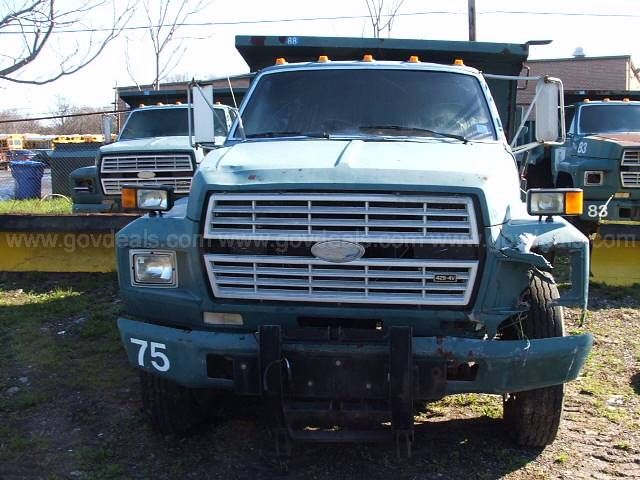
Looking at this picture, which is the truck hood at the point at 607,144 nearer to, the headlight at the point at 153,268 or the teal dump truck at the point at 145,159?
the teal dump truck at the point at 145,159

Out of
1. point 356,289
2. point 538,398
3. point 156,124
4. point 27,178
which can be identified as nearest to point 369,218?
point 356,289

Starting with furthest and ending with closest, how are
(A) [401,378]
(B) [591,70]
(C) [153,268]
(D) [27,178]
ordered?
(B) [591,70], (D) [27,178], (C) [153,268], (A) [401,378]

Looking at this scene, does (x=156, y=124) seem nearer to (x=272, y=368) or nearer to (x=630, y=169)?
(x=630, y=169)

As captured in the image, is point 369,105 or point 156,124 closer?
point 369,105

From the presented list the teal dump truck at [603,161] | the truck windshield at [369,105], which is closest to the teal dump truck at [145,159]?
the truck windshield at [369,105]

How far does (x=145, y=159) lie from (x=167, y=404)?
19.9 ft

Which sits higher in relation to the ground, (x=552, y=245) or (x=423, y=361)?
(x=552, y=245)

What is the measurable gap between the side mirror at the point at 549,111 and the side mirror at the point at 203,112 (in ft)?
6.85

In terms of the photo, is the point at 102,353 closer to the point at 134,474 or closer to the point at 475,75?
the point at 134,474

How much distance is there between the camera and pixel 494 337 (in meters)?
3.58

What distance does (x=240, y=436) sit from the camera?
4.20 metres

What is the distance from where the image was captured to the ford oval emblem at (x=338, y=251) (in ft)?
11.0

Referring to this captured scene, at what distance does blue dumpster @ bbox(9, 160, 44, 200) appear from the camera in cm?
1705

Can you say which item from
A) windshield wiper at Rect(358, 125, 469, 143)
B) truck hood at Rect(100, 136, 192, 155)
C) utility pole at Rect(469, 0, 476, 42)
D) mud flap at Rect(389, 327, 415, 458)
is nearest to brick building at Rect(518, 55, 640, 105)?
utility pole at Rect(469, 0, 476, 42)
